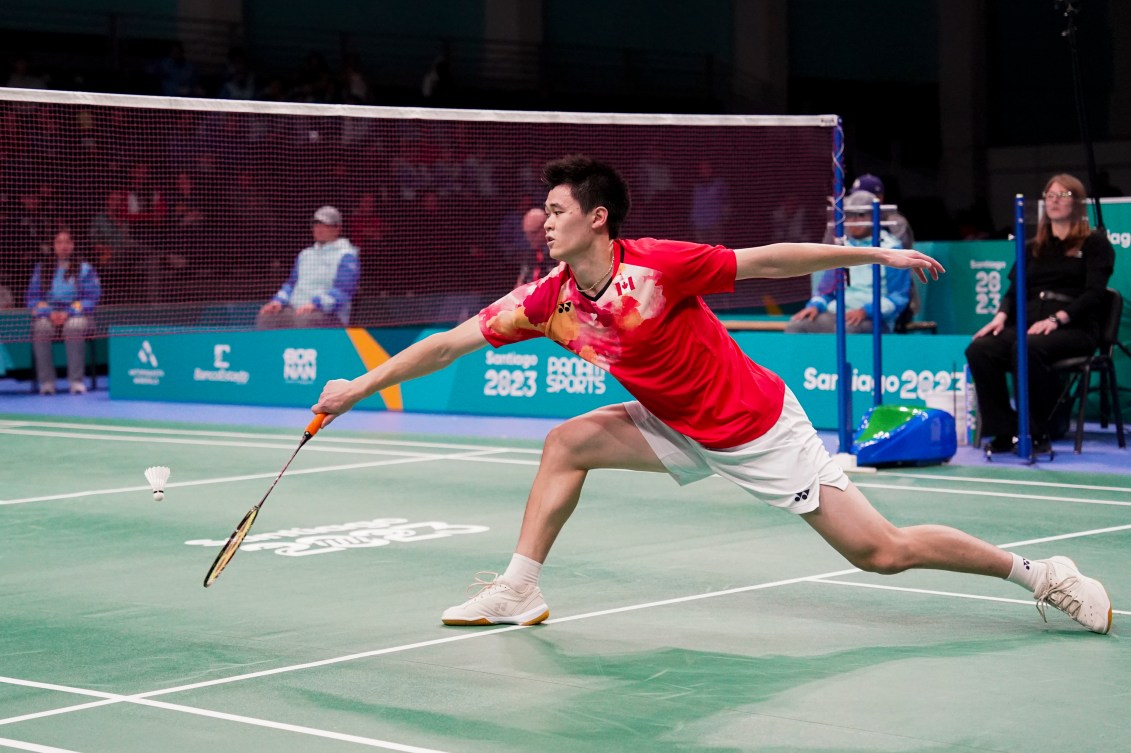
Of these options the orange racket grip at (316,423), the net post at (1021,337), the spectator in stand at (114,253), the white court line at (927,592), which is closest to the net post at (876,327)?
the net post at (1021,337)

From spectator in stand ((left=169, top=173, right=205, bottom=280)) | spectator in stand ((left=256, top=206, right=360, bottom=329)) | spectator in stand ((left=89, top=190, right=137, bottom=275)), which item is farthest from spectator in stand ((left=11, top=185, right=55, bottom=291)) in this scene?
spectator in stand ((left=256, top=206, right=360, bottom=329))

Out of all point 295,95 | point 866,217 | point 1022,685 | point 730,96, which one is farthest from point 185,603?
point 730,96

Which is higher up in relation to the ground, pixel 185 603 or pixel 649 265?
pixel 649 265

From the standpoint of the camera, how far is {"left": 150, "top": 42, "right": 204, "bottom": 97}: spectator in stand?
21.3 m

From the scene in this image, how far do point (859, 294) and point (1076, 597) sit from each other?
24.9 feet

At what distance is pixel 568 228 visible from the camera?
6070mm

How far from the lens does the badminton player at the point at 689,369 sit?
19.8 feet

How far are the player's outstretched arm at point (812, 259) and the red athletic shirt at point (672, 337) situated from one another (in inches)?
3.7

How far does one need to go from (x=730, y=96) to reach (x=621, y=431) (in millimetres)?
20620

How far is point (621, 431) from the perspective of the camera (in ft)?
21.0

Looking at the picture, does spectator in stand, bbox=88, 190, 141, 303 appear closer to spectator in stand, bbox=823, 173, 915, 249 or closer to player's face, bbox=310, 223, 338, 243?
player's face, bbox=310, 223, 338, 243

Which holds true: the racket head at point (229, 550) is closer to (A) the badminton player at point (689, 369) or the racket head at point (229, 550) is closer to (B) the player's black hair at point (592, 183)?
(A) the badminton player at point (689, 369)

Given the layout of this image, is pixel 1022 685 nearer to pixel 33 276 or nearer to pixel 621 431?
pixel 621 431

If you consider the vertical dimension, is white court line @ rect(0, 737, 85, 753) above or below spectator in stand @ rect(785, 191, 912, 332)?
below
